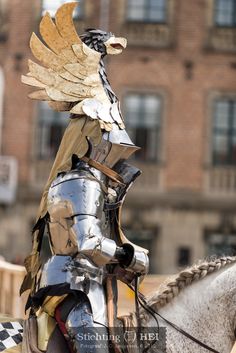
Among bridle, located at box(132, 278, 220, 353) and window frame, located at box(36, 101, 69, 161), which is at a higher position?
window frame, located at box(36, 101, 69, 161)

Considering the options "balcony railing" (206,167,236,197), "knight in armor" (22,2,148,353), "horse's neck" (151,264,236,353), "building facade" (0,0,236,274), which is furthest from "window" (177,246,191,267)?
"horse's neck" (151,264,236,353)

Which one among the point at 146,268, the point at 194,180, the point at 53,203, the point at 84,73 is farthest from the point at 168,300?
the point at 194,180

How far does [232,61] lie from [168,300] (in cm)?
2163

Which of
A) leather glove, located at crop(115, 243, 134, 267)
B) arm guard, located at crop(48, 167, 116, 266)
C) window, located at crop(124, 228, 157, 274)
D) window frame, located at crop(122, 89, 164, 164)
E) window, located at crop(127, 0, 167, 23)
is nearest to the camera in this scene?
arm guard, located at crop(48, 167, 116, 266)

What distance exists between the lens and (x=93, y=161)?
6316 millimetres

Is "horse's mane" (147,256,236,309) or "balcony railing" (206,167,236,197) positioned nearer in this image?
"horse's mane" (147,256,236,309)

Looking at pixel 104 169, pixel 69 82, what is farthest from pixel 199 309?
pixel 69 82

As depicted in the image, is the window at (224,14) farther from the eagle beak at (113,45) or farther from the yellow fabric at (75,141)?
the yellow fabric at (75,141)

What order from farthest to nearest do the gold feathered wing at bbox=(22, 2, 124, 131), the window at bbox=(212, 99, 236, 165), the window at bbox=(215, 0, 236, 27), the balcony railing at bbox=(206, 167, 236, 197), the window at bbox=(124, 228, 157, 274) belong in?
1. the window at bbox=(215, 0, 236, 27)
2. the window at bbox=(212, 99, 236, 165)
3. the balcony railing at bbox=(206, 167, 236, 197)
4. the window at bbox=(124, 228, 157, 274)
5. the gold feathered wing at bbox=(22, 2, 124, 131)

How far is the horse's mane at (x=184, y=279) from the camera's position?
6477 mm

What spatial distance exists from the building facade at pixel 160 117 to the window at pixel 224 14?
26 millimetres

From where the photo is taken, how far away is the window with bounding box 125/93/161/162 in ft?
90.4

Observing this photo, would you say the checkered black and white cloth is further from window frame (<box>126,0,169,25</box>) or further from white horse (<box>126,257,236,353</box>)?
window frame (<box>126,0,169,25</box>)

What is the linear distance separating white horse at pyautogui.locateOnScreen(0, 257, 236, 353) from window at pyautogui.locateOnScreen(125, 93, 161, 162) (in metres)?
21.0
